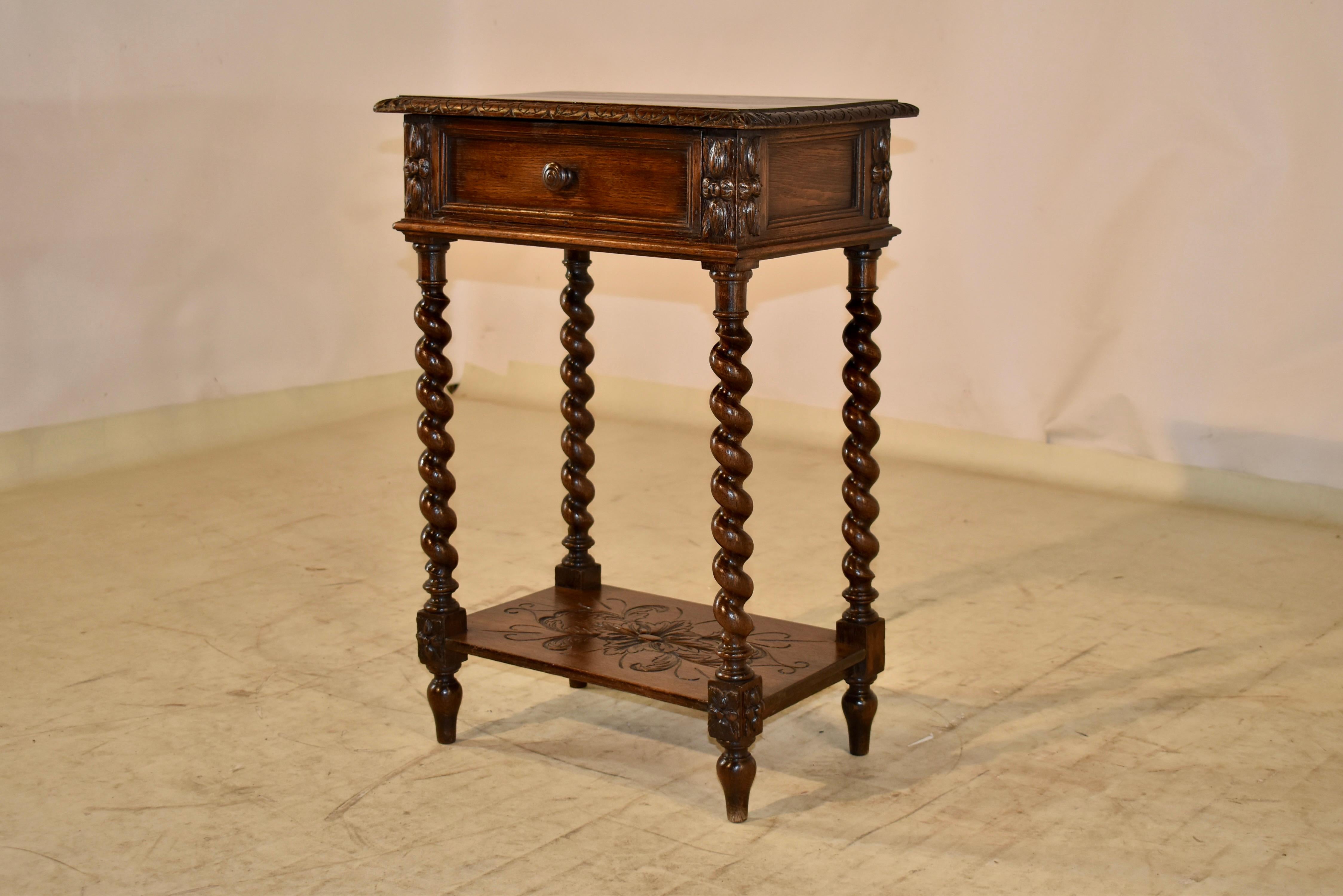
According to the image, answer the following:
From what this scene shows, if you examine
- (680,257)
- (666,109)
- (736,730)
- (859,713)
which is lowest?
(859,713)

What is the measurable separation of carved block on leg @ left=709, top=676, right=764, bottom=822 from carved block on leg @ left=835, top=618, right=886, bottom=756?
1.07 ft

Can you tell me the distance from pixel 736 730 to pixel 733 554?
32 centimetres

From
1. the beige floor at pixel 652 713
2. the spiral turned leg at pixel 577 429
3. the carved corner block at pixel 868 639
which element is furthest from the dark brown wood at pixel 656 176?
the beige floor at pixel 652 713

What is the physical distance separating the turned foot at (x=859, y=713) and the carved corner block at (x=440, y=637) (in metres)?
0.79

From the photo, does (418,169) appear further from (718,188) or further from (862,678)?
(862,678)

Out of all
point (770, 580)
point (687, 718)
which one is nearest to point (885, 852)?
point (687, 718)

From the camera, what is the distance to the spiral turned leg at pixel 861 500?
119 inches

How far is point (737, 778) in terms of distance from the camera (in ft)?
9.28

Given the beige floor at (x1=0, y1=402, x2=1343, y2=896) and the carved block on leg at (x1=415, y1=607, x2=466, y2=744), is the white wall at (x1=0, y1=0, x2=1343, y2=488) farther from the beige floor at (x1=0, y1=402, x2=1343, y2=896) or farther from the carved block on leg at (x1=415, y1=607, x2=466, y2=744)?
the carved block on leg at (x1=415, y1=607, x2=466, y2=744)

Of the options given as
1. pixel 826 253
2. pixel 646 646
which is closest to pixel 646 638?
pixel 646 646

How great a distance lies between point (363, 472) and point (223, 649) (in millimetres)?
1780

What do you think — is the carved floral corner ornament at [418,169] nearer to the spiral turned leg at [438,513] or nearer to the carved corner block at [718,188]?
the spiral turned leg at [438,513]

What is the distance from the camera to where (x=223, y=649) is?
3.78m

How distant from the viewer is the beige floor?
2.70 metres
